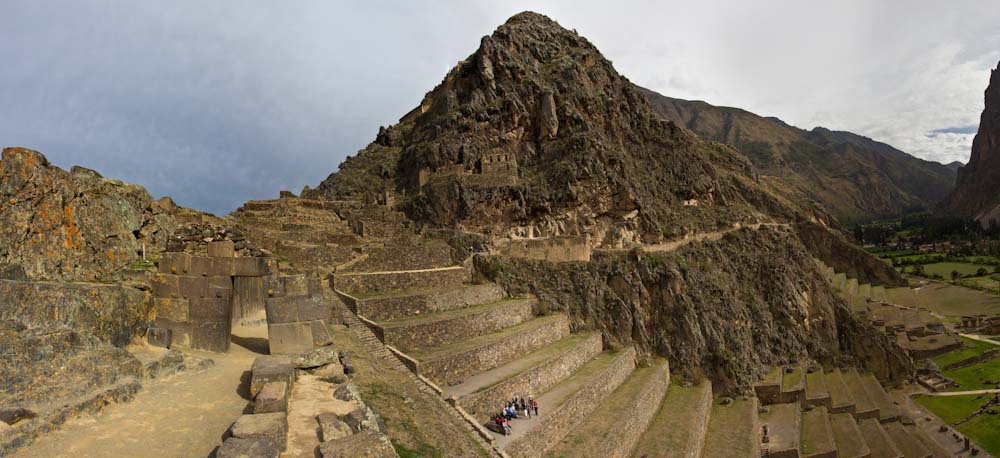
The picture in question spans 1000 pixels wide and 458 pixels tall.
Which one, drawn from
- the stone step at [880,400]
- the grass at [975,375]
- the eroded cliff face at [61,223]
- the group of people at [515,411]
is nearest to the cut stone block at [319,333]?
the eroded cliff face at [61,223]

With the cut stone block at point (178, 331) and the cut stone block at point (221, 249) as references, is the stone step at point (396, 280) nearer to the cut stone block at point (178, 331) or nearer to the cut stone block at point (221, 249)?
the cut stone block at point (221, 249)

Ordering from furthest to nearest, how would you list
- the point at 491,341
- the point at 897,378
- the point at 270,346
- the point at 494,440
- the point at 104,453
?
1. the point at 897,378
2. the point at 491,341
3. the point at 494,440
4. the point at 270,346
5. the point at 104,453

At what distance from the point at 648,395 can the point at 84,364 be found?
17.8m

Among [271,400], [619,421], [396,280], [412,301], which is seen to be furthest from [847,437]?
[271,400]

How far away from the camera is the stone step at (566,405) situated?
13227mm

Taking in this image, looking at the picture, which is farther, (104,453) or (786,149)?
(786,149)

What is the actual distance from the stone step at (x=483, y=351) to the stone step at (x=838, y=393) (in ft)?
Result: 53.0

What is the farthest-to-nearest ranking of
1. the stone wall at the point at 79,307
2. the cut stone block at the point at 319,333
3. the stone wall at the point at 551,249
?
1. the stone wall at the point at 551,249
2. the cut stone block at the point at 319,333
3. the stone wall at the point at 79,307

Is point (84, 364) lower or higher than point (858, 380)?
higher

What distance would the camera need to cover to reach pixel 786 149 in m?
158

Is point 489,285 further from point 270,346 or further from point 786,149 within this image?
point 786,149

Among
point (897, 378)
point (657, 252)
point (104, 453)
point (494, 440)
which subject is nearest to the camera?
point (104, 453)

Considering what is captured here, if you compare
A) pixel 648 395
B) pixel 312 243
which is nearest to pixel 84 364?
pixel 312 243

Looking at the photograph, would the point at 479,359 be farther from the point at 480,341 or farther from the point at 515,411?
the point at 515,411
